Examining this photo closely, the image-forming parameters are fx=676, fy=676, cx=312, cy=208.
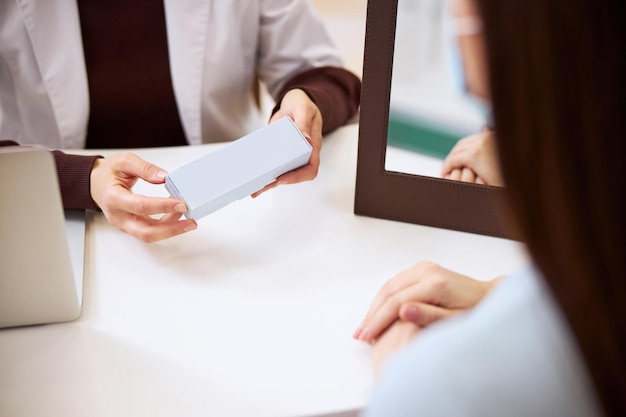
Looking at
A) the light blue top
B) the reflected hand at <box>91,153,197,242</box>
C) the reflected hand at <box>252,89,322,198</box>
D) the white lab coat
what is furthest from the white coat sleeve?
the light blue top

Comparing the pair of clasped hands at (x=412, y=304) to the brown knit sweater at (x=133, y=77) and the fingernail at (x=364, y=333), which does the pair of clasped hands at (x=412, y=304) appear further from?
the brown knit sweater at (x=133, y=77)

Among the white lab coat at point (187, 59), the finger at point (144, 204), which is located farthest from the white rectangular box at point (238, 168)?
the white lab coat at point (187, 59)

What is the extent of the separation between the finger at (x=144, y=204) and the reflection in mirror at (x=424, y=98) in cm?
24

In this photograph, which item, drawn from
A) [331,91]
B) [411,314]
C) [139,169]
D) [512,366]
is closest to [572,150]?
[512,366]

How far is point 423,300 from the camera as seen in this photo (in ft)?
2.00

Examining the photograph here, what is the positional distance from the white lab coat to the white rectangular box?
35 centimetres

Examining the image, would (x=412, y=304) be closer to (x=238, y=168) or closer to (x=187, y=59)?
(x=238, y=168)

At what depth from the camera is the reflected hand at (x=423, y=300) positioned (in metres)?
0.60

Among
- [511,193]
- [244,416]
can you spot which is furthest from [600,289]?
[244,416]

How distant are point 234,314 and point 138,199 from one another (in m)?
0.17

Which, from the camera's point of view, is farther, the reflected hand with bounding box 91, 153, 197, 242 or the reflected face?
the reflected hand with bounding box 91, 153, 197, 242

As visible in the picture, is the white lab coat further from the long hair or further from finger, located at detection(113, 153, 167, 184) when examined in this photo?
the long hair

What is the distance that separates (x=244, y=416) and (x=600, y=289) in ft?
1.08

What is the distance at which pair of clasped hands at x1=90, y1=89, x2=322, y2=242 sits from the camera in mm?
719
